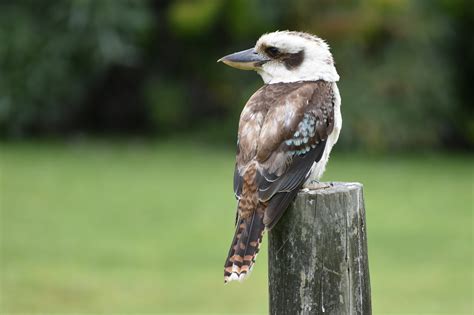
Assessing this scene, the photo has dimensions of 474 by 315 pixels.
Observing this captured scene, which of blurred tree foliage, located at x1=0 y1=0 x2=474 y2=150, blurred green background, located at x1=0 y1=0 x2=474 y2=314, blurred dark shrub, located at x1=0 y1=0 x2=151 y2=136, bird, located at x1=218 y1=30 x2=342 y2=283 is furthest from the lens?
blurred dark shrub, located at x1=0 y1=0 x2=151 y2=136

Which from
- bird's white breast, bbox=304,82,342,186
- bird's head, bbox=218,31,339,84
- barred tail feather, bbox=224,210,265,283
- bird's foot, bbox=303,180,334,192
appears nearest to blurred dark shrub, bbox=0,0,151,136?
bird's head, bbox=218,31,339,84

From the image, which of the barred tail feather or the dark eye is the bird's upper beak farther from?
the barred tail feather

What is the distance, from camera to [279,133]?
4047mm

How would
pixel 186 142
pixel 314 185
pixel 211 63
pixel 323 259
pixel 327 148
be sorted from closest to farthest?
pixel 323 259 < pixel 314 185 < pixel 327 148 < pixel 186 142 < pixel 211 63

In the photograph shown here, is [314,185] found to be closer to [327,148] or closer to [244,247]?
[327,148]

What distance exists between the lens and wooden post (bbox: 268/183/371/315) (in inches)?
137

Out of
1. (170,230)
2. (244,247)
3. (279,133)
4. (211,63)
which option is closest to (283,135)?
(279,133)

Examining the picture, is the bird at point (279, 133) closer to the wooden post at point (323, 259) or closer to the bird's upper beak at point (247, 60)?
the bird's upper beak at point (247, 60)

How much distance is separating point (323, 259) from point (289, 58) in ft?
4.21

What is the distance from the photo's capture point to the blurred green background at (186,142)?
26.3ft

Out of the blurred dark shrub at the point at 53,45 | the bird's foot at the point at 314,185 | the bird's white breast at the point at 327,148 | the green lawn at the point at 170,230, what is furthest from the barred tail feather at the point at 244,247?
the blurred dark shrub at the point at 53,45

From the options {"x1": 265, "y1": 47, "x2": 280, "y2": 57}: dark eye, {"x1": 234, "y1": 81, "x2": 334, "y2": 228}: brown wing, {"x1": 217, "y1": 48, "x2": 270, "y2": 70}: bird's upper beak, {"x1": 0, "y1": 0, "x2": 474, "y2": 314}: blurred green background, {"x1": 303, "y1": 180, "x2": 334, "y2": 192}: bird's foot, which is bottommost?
{"x1": 303, "y1": 180, "x2": 334, "y2": 192}: bird's foot

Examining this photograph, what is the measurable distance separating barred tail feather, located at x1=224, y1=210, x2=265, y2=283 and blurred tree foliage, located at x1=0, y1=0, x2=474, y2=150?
8.38 metres

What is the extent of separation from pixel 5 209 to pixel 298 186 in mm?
6371
